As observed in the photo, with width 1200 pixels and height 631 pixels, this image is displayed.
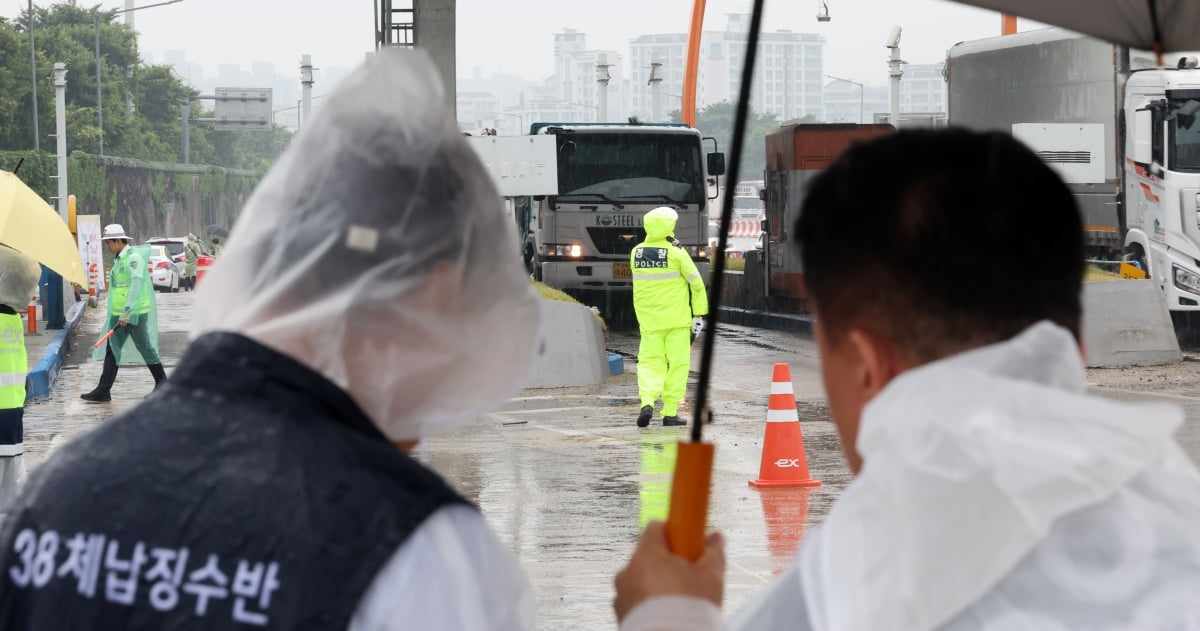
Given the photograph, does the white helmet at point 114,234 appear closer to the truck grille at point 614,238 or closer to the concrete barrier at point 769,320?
the truck grille at point 614,238

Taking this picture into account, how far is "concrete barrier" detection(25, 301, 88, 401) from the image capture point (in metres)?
16.7

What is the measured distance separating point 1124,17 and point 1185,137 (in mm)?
17675

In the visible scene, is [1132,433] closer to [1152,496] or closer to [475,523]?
[1152,496]

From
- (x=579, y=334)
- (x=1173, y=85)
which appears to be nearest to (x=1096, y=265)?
(x=1173, y=85)

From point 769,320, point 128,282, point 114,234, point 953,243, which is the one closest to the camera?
point 953,243

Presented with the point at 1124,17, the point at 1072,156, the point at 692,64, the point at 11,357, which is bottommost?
the point at 11,357

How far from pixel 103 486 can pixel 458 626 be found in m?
0.41

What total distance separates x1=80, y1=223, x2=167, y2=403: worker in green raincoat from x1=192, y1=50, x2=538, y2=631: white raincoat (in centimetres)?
1451

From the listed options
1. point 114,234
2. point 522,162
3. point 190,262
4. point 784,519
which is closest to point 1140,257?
point 522,162

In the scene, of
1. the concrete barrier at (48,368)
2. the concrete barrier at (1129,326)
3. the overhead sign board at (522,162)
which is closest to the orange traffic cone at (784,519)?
the overhead sign board at (522,162)

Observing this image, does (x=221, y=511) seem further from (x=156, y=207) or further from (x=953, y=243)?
(x=156, y=207)

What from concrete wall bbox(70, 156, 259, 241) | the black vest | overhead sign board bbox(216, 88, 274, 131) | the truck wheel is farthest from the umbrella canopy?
overhead sign board bbox(216, 88, 274, 131)

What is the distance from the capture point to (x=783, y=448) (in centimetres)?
1011

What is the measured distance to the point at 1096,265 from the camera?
69.4 feet
